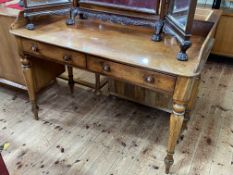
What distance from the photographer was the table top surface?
1.30 m

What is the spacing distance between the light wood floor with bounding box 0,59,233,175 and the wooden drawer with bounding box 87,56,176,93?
665mm

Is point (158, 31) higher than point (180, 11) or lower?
lower

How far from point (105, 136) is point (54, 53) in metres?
0.78

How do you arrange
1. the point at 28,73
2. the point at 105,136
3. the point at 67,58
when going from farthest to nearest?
the point at 105,136 < the point at 28,73 < the point at 67,58

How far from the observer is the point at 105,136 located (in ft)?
6.41

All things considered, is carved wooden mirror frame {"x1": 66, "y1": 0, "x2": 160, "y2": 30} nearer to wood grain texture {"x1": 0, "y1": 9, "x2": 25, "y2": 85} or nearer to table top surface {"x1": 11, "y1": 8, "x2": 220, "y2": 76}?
table top surface {"x1": 11, "y1": 8, "x2": 220, "y2": 76}

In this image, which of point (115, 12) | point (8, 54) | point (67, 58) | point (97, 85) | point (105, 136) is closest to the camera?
point (67, 58)

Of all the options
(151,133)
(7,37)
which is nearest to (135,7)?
(151,133)

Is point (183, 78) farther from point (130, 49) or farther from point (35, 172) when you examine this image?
point (35, 172)

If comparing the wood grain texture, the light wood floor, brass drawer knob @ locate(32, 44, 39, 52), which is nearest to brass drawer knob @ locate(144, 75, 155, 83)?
the light wood floor

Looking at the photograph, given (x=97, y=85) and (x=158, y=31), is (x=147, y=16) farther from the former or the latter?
(x=97, y=85)

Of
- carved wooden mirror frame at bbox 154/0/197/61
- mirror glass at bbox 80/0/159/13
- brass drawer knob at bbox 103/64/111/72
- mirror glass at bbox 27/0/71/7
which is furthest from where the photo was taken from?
mirror glass at bbox 27/0/71/7

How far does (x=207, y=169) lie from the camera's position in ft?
5.51

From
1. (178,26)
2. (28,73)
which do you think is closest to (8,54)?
(28,73)
